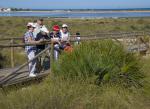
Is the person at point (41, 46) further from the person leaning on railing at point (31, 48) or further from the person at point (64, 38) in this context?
the person at point (64, 38)

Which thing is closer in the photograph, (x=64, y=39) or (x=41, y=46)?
(x=41, y=46)

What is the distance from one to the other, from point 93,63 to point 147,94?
4.77 feet

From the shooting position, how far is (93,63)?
33.7 ft

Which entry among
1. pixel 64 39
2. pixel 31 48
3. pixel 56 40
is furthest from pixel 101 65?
pixel 64 39

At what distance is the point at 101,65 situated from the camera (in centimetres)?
1028

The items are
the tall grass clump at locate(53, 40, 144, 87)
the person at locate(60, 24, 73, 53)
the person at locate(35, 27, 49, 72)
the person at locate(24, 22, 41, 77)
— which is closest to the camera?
the tall grass clump at locate(53, 40, 144, 87)

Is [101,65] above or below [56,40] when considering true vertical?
below

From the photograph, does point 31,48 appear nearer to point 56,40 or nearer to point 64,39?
point 56,40

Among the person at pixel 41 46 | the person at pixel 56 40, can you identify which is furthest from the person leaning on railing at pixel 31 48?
the person at pixel 56 40

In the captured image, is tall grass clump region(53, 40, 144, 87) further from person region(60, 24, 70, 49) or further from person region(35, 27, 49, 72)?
person region(60, 24, 70, 49)

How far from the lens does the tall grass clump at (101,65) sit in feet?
33.2

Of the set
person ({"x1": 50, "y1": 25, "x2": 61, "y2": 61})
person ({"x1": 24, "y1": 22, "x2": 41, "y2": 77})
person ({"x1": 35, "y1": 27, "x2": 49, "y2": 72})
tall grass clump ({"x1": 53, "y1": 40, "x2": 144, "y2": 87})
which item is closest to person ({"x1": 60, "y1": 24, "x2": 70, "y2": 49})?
person ({"x1": 50, "y1": 25, "x2": 61, "y2": 61})

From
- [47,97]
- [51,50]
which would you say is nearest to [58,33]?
[51,50]

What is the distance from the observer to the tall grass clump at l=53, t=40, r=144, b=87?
10.1 m
